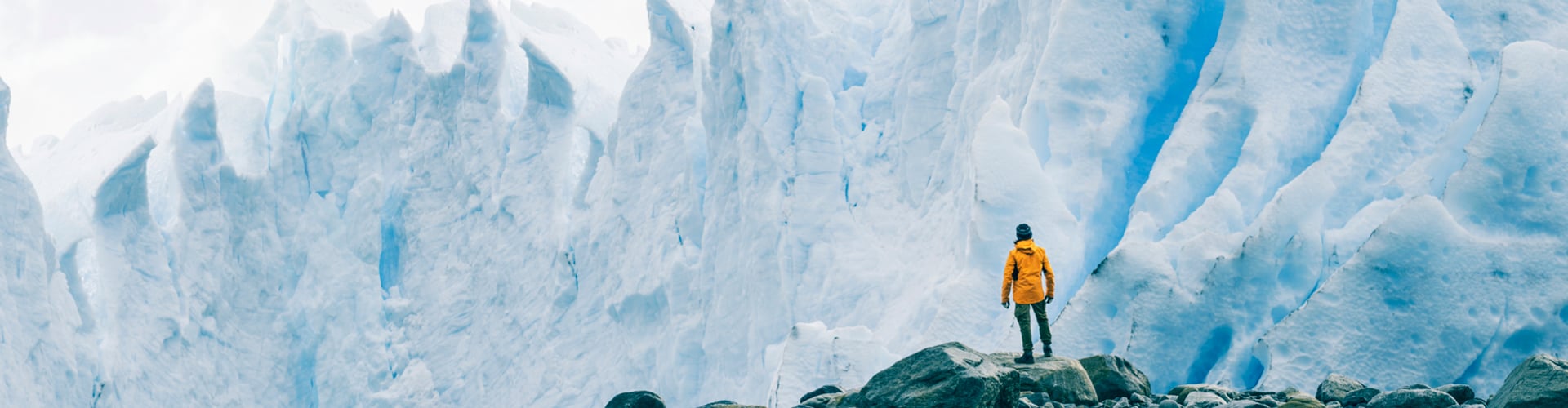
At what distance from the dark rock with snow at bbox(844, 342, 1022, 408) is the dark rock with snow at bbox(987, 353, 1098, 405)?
11.1 inches

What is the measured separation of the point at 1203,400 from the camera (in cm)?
624

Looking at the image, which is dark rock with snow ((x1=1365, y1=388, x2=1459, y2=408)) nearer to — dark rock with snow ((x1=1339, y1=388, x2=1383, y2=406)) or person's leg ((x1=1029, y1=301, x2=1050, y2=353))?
dark rock with snow ((x1=1339, y1=388, x2=1383, y2=406))

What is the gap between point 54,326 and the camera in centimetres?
1734

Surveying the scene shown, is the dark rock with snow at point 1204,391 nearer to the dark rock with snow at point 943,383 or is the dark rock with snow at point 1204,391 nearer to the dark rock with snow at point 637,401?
the dark rock with snow at point 943,383

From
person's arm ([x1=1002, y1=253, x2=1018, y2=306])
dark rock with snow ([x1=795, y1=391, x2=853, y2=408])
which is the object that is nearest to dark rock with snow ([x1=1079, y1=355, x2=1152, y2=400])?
person's arm ([x1=1002, y1=253, x2=1018, y2=306])

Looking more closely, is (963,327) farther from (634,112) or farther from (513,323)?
(513,323)

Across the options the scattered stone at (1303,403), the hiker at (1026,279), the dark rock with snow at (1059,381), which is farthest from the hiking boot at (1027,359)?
the scattered stone at (1303,403)

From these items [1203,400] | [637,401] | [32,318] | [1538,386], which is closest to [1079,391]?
[1203,400]

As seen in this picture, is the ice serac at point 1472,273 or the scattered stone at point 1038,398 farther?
the ice serac at point 1472,273

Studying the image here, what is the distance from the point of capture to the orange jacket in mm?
6898

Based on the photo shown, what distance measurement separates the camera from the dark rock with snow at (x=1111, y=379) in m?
6.94

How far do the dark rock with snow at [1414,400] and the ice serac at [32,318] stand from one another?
16.3 meters

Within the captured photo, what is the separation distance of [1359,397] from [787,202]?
29.3ft

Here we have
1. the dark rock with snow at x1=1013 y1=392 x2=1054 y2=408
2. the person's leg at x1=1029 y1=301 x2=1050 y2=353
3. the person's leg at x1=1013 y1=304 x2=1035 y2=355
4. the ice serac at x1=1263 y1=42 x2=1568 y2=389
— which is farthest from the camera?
the ice serac at x1=1263 y1=42 x2=1568 y2=389
